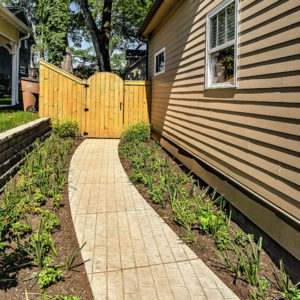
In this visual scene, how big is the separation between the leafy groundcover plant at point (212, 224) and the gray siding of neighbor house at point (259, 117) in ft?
0.86

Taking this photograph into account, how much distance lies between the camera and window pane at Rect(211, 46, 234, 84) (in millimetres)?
3822

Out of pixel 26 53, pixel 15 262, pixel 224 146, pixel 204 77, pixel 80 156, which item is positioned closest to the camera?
pixel 15 262

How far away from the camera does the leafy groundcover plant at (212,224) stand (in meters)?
2.39

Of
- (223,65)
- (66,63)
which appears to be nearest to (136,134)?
(223,65)

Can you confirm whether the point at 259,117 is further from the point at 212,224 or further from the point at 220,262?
the point at 220,262

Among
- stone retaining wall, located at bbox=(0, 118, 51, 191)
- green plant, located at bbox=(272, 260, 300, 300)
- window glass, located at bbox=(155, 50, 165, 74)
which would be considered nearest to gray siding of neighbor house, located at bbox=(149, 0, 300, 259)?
green plant, located at bbox=(272, 260, 300, 300)

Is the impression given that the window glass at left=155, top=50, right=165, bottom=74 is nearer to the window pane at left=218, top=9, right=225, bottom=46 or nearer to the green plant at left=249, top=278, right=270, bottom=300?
the window pane at left=218, top=9, right=225, bottom=46

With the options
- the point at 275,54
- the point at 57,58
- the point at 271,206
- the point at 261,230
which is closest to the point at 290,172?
the point at 271,206

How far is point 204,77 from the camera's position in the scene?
4.64m

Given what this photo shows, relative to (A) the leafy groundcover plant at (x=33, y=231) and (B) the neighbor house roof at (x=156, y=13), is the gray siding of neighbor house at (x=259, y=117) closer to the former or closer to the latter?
(B) the neighbor house roof at (x=156, y=13)

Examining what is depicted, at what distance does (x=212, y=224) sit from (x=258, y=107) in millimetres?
1434

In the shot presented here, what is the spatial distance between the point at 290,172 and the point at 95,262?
2050 mm

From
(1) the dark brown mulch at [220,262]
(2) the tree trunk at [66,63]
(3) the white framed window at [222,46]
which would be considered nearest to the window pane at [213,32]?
(3) the white framed window at [222,46]

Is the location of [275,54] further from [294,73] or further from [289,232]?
[289,232]
